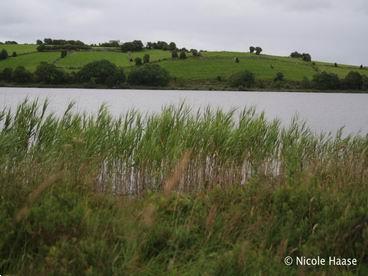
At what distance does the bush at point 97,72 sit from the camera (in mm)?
90562

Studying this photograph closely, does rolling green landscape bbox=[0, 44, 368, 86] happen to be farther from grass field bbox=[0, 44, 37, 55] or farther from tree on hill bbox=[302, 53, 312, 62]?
tree on hill bbox=[302, 53, 312, 62]

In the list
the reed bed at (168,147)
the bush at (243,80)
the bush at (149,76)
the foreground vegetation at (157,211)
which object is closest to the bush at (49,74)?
the bush at (149,76)

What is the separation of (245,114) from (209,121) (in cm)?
136

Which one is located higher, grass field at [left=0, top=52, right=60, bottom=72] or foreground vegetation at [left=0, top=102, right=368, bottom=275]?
grass field at [left=0, top=52, right=60, bottom=72]

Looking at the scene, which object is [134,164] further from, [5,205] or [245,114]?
[5,205]

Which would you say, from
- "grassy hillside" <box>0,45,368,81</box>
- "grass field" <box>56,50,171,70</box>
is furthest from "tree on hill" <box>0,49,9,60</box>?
"grass field" <box>56,50,171,70</box>

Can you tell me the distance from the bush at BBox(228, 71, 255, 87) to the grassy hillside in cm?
277

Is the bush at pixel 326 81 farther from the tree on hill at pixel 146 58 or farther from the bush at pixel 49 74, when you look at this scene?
the bush at pixel 49 74

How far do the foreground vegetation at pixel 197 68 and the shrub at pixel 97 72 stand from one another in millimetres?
1333

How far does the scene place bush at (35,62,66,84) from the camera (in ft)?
285

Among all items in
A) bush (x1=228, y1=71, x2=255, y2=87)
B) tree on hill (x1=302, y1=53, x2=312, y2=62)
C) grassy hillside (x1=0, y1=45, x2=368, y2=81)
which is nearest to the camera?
grassy hillside (x1=0, y1=45, x2=368, y2=81)

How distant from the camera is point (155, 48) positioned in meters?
128

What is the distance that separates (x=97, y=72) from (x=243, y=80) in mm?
29803

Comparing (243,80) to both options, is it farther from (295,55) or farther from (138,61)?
(295,55)
